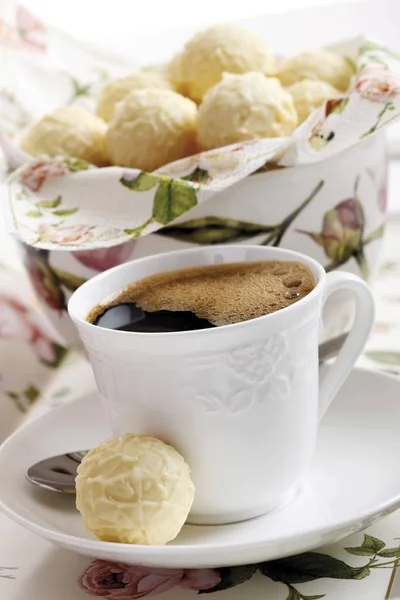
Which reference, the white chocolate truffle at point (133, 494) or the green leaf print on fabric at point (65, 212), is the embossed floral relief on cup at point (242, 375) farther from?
the green leaf print on fabric at point (65, 212)

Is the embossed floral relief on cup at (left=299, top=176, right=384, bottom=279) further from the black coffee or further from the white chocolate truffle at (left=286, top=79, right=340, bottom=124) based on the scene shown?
the black coffee

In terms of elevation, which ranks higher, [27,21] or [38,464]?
[27,21]

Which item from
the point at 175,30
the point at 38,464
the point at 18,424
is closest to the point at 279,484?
the point at 38,464

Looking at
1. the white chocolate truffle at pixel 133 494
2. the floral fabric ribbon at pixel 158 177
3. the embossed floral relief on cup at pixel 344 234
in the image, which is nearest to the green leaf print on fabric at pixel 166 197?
the floral fabric ribbon at pixel 158 177

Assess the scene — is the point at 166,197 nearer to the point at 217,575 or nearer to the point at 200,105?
the point at 200,105

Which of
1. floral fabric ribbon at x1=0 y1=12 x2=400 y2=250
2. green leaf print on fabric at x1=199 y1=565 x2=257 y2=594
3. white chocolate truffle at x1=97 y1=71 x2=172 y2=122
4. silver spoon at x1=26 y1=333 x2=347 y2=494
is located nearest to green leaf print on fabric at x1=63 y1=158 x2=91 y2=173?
floral fabric ribbon at x1=0 y1=12 x2=400 y2=250

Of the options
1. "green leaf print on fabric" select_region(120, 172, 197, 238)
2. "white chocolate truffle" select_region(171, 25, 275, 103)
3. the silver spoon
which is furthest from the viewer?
"white chocolate truffle" select_region(171, 25, 275, 103)

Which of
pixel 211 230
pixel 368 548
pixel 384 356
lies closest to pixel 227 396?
pixel 368 548

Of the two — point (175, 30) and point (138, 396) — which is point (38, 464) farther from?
point (175, 30)
